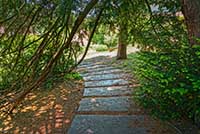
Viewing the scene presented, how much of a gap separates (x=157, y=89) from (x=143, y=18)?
154 cm

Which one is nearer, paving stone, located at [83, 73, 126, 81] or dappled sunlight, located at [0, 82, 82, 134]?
dappled sunlight, located at [0, 82, 82, 134]

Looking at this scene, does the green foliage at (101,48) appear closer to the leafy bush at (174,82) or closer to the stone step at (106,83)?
the stone step at (106,83)

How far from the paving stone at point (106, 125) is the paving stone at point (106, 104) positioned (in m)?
0.25

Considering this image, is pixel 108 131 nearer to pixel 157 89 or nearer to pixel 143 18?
pixel 157 89

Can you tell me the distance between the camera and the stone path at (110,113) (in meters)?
3.63

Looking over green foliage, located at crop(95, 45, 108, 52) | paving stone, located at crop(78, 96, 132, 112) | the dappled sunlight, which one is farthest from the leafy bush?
green foliage, located at crop(95, 45, 108, 52)

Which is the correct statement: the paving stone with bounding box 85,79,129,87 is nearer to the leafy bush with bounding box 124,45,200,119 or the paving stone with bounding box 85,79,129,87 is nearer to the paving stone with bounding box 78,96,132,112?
the paving stone with bounding box 78,96,132,112

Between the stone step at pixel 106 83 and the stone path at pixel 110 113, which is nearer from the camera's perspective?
the stone path at pixel 110 113

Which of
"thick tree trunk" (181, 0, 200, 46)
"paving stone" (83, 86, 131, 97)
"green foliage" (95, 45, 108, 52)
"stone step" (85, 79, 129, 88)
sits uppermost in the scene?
"thick tree trunk" (181, 0, 200, 46)

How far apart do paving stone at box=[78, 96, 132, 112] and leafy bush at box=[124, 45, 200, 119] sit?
493mm

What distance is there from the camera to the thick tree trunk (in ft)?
10.0

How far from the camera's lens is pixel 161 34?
Answer: 13.8ft

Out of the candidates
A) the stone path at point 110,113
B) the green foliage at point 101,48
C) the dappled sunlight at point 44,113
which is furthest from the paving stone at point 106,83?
the green foliage at point 101,48

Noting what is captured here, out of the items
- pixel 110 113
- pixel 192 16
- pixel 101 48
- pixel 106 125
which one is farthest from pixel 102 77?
pixel 101 48
